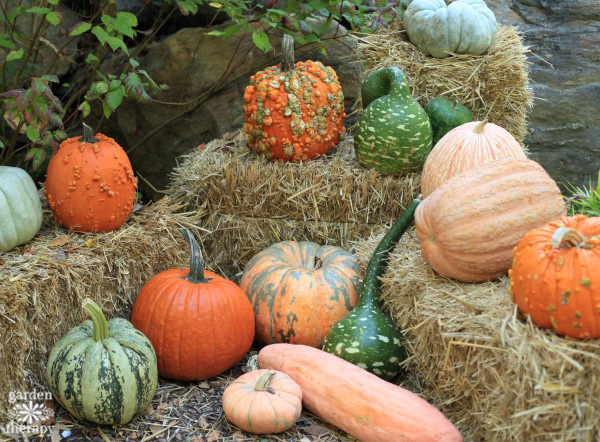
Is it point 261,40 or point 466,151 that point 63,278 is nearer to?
point 261,40

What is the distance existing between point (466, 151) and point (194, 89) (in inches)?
113

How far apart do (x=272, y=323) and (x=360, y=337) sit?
580mm

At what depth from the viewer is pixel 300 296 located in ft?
11.8

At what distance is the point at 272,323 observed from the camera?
363 cm

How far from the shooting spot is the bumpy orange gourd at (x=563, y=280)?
2.41 m

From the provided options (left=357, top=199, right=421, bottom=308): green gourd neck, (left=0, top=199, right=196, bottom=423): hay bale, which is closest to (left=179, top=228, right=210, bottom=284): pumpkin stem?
(left=0, top=199, right=196, bottom=423): hay bale

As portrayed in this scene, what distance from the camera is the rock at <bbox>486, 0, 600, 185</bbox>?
6.49m

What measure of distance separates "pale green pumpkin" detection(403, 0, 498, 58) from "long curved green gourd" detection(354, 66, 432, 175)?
0.64m

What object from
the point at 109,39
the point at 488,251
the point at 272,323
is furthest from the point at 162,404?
the point at 109,39

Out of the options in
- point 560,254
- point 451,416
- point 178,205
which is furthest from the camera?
point 178,205

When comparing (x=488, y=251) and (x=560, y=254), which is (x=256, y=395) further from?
(x=560, y=254)

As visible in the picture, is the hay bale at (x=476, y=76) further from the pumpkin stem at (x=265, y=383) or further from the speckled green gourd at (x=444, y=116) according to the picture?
the pumpkin stem at (x=265, y=383)

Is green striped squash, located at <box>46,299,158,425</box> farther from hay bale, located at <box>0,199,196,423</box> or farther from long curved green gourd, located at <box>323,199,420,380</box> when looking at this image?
long curved green gourd, located at <box>323,199,420,380</box>

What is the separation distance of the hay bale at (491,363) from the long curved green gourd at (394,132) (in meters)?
Result: 0.93
